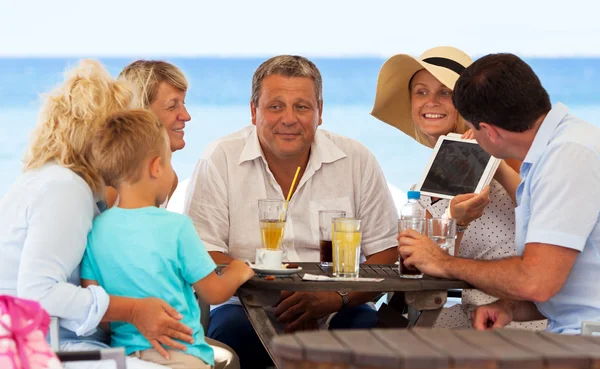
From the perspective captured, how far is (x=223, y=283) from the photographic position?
8.39 ft

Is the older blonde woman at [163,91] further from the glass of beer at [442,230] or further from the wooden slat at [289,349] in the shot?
the wooden slat at [289,349]

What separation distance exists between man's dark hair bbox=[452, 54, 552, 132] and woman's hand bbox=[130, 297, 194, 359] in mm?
1035

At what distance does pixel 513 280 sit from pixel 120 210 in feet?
3.59

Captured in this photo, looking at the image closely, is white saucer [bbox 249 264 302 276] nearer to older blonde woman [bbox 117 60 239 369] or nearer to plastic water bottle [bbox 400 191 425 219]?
plastic water bottle [bbox 400 191 425 219]

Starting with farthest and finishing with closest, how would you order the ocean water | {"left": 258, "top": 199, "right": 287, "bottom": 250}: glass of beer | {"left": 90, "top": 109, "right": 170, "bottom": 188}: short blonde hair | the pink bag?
the ocean water < {"left": 258, "top": 199, "right": 287, "bottom": 250}: glass of beer < {"left": 90, "top": 109, "right": 170, "bottom": 188}: short blonde hair < the pink bag

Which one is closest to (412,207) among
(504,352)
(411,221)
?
(411,221)

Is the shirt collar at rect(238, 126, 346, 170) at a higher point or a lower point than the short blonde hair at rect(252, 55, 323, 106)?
lower

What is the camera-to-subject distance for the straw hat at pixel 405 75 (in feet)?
11.5

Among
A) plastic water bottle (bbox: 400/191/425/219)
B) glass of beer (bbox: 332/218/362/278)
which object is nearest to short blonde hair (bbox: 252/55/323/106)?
plastic water bottle (bbox: 400/191/425/219)

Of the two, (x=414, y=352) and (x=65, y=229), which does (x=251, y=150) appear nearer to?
(x=65, y=229)

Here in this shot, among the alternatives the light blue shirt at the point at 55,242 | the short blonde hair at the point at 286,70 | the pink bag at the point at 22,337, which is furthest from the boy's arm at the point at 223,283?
the short blonde hair at the point at 286,70

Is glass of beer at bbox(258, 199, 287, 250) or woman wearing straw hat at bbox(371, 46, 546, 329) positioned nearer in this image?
glass of beer at bbox(258, 199, 287, 250)

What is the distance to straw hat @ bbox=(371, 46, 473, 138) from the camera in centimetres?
349

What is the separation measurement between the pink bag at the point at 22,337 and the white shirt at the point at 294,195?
4.77 feet
